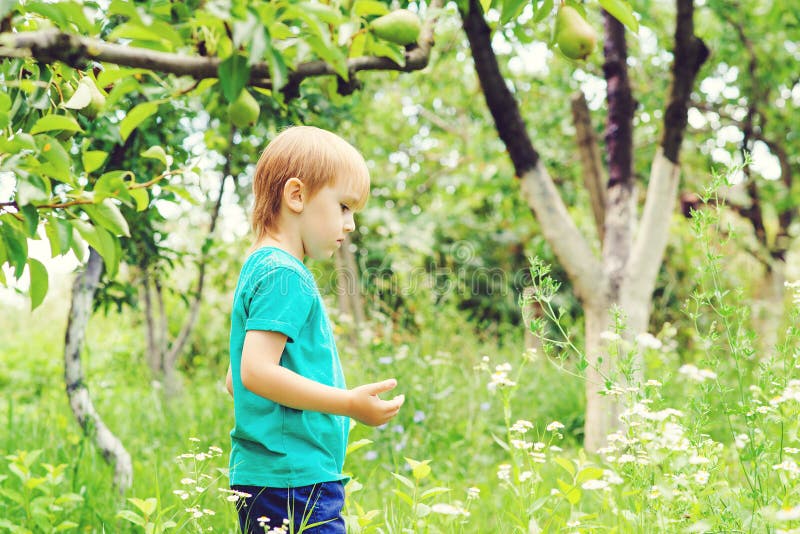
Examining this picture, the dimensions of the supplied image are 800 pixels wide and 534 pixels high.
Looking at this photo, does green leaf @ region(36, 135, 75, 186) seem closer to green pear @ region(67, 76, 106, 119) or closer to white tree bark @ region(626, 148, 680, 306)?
green pear @ region(67, 76, 106, 119)

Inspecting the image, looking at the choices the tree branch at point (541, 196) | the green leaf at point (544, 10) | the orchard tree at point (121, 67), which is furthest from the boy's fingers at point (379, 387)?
the tree branch at point (541, 196)

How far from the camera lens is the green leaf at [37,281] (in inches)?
51.7

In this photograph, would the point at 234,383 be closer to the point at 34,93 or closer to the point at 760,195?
the point at 34,93

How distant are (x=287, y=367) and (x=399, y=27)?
733mm

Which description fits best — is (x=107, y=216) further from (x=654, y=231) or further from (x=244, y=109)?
(x=654, y=231)

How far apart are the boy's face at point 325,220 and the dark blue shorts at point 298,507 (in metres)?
0.52

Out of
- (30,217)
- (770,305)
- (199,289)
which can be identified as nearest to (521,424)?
(30,217)

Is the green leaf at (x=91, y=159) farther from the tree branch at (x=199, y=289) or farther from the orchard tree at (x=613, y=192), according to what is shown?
the tree branch at (x=199, y=289)

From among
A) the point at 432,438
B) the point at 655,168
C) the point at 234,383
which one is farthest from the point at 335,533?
the point at 655,168

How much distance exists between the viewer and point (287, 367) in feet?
5.07

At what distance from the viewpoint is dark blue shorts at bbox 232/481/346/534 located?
5.03ft

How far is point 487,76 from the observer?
3.04 meters

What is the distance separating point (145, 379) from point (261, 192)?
13.3 ft

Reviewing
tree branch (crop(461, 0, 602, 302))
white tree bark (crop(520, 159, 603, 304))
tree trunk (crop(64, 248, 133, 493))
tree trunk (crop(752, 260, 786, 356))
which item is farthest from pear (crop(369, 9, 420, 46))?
tree trunk (crop(752, 260, 786, 356))
